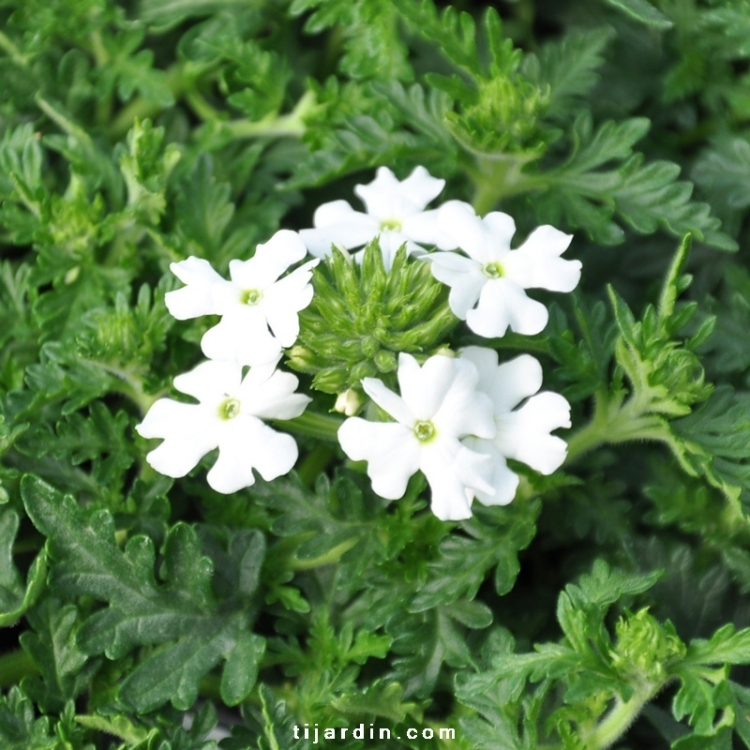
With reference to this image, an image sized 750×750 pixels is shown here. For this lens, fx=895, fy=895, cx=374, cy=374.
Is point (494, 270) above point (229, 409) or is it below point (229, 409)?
A: above

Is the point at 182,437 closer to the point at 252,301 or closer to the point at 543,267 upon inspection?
the point at 252,301

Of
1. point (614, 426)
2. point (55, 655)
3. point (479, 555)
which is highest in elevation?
point (614, 426)

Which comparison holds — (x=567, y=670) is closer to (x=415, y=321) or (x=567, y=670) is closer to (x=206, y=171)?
(x=415, y=321)

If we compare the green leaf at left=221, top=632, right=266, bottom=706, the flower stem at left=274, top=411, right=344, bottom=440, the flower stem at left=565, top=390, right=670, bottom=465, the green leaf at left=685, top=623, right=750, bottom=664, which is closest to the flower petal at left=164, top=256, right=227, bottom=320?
the flower stem at left=274, top=411, right=344, bottom=440

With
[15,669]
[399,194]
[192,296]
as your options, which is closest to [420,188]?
[399,194]

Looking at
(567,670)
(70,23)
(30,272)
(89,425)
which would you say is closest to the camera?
(567,670)

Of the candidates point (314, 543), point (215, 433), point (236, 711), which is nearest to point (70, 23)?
point (215, 433)

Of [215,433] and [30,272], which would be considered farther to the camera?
[30,272]
